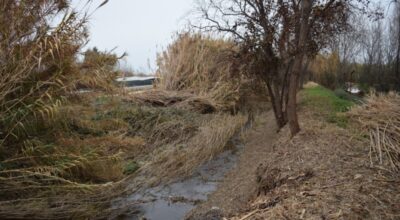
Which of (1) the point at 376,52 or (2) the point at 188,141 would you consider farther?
(1) the point at 376,52

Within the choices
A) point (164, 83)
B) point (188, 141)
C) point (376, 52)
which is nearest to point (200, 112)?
point (164, 83)

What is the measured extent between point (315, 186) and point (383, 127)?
1.48 m

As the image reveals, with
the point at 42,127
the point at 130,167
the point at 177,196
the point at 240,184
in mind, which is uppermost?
the point at 42,127

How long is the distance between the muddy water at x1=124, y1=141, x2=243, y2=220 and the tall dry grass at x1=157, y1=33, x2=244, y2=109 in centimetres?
609

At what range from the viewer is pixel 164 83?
46.8ft

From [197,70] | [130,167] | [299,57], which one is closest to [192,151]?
[130,167]

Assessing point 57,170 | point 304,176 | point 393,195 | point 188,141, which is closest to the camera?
point 393,195

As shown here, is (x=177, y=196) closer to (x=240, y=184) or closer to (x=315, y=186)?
(x=240, y=184)

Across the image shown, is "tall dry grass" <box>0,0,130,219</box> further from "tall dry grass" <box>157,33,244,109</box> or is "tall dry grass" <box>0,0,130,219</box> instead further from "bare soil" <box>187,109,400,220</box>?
"tall dry grass" <box>157,33,244,109</box>

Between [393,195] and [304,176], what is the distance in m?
0.94

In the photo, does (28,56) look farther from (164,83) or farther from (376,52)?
(376,52)

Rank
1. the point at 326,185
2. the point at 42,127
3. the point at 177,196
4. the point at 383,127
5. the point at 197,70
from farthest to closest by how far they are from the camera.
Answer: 1. the point at 197,70
2. the point at 177,196
3. the point at 42,127
4. the point at 383,127
5. the point at 326,185

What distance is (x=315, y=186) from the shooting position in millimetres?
3986

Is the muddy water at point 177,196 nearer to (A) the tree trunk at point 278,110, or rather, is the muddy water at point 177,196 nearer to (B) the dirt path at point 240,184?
(B) the dirt path at point 240,184
